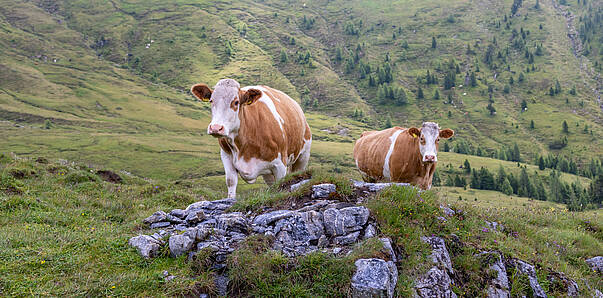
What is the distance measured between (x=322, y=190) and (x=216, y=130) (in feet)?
9.50

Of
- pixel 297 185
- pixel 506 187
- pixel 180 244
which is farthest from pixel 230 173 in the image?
pixel 506 187

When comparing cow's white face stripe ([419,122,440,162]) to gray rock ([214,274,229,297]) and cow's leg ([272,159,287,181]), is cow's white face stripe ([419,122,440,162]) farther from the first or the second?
gray rock ([214,274,229,297])

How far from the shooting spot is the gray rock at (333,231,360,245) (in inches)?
269

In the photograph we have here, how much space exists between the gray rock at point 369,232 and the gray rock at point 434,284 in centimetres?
107

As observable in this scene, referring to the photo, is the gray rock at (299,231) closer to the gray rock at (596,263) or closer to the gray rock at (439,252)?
the gray rock at (439,252)

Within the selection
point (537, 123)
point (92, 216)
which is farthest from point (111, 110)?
point (537, 123)

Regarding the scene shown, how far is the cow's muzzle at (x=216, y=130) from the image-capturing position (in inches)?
352

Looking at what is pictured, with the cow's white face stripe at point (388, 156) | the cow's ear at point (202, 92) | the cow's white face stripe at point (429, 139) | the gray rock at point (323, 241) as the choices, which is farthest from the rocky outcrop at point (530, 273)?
the cow's ear at point (202, 92)

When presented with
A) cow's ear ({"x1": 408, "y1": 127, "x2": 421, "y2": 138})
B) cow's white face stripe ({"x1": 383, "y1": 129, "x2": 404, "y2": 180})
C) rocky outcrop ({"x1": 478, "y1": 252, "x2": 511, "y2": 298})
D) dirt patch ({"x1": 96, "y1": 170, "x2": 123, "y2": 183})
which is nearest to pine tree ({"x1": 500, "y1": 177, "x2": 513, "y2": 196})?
cow's white face stripe ({"x1": 383, "y1": 129, "x2": 404, "y2": 180})

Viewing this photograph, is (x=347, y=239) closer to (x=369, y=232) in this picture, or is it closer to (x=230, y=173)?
(x=369, y=232)

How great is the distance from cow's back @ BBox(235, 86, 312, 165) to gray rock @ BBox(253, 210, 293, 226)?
10.4 feet

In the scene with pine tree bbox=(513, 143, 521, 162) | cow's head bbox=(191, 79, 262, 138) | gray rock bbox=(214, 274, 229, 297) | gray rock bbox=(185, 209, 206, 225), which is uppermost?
cow's head bbox=(191, 79, 262, 138)

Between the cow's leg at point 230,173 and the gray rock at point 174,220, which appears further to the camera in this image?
the cow's leg at point 230,173

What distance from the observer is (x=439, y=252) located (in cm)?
701
